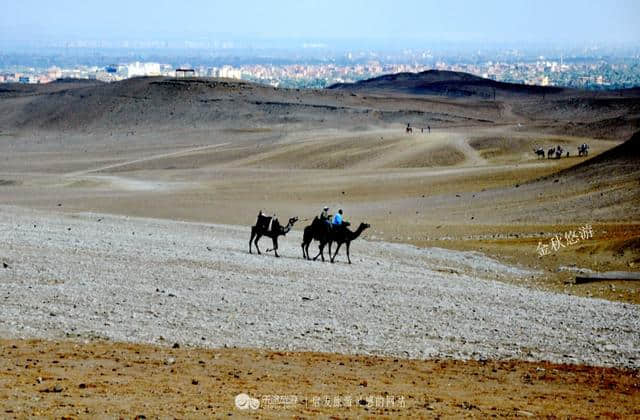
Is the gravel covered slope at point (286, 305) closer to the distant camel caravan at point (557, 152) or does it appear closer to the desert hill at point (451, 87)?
the distant camel caravan at point (557, 152)

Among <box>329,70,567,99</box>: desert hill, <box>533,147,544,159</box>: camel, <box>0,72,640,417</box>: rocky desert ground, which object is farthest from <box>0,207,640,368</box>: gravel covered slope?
<box>329,70,567,99</box>: desert hill

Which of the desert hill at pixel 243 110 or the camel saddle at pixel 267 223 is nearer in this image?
the camel saddle at pixel 267 223

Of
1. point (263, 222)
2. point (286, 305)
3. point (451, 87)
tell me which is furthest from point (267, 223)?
point (451, 87)

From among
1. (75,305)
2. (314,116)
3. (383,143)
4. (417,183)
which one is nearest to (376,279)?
(75,305)

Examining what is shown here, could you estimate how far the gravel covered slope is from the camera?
1550 centimetres

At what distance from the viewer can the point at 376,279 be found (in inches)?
861

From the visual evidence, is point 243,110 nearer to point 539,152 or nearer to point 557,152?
point 539,152

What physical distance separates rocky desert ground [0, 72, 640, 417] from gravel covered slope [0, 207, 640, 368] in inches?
2.4

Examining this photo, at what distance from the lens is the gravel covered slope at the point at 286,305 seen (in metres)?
15.5

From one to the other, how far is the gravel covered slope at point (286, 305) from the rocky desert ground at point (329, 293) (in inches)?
2.4

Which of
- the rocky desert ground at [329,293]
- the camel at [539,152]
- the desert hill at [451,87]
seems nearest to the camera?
the rocky desert ground at [329,293]

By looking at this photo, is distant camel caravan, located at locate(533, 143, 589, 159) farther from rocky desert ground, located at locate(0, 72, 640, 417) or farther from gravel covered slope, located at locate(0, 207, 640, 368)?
gravel covered slope, located at locate(0, 207, 640, 368)

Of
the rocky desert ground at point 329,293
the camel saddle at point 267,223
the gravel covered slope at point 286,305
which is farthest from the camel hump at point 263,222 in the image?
the gravel covered slope at point 286,305

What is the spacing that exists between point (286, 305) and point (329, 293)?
63.9 inches
